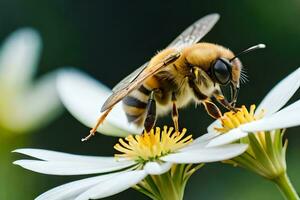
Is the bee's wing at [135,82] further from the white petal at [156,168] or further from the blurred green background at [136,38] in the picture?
the blurred green background at [136,38]

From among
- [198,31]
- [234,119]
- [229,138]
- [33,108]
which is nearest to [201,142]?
[234,119]

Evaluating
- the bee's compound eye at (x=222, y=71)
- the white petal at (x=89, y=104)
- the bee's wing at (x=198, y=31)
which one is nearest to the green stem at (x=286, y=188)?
the bee's compound eye at (x=222, y=71)

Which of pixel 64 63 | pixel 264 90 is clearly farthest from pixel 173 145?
pixel 64 63

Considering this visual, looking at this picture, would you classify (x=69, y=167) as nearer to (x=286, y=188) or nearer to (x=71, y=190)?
(x=71, y=190)

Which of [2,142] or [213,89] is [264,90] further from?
[213,89]

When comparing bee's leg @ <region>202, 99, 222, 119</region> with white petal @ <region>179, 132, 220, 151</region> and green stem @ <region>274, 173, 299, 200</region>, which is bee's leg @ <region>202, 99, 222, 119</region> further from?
green stem @ <region>274, 173, 299, 200</region>

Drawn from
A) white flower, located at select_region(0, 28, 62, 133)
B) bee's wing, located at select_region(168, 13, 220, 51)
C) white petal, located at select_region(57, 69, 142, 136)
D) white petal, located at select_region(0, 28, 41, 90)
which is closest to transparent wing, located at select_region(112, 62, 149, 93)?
white petal, located at select_region(57, 69, 142, 136)
